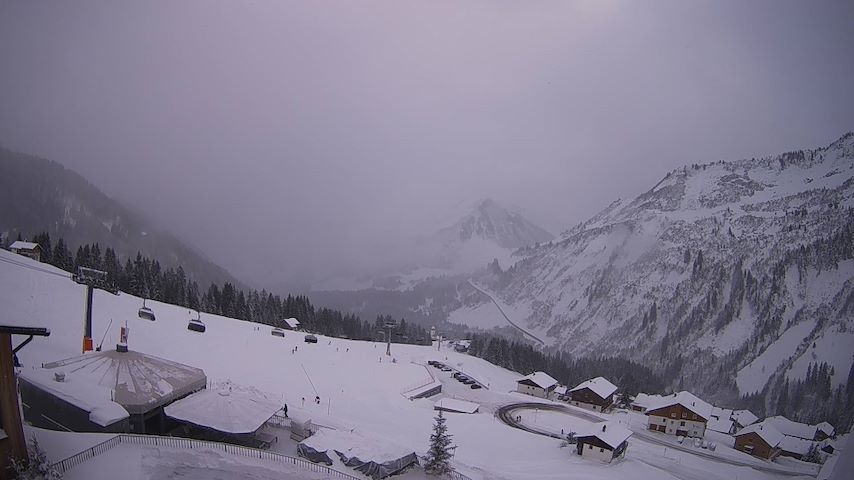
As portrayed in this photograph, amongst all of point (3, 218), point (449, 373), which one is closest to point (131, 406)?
point (449, 373)

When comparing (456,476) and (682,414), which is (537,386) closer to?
(682,414)

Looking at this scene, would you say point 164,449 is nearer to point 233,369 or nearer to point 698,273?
point 233,369

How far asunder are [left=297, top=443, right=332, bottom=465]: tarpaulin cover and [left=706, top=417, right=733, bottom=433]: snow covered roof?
181 ft

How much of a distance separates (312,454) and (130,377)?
33.3 ft

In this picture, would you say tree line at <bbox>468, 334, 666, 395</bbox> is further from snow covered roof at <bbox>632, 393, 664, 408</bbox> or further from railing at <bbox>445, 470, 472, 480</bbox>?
railing at <bbox>445, 470, 472, 480</bbox>

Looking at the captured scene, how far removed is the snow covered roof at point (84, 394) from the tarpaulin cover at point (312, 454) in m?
7.64

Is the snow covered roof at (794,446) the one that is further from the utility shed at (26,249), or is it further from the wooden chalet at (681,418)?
the utility shed at (26,249)

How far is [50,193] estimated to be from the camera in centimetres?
16188

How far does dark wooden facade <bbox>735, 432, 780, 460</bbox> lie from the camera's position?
42.6 m

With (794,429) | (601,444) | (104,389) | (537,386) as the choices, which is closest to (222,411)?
(104,389)

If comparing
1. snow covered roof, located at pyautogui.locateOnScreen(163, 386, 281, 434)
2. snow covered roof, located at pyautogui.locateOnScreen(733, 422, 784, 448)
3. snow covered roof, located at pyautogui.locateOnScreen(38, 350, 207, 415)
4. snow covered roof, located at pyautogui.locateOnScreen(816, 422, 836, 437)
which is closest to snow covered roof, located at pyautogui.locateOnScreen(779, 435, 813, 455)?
snow covered roof, located at pyautogui.locateOnScreen(733, 422, 784, 448)

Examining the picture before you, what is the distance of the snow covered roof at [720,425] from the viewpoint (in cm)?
5572

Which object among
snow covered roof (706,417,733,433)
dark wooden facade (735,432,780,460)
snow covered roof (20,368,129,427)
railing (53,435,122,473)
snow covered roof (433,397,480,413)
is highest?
snow covered roof (20,368,129,427)

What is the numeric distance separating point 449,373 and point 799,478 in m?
36.3
